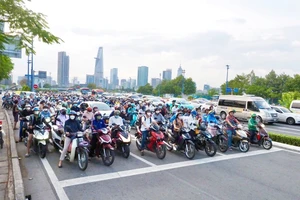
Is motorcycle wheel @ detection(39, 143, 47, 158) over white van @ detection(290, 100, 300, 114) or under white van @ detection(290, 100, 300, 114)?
under

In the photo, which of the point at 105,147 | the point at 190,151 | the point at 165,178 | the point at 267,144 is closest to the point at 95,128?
the point at 105,147

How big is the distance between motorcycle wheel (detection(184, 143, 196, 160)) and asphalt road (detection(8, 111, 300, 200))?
0.20 metres

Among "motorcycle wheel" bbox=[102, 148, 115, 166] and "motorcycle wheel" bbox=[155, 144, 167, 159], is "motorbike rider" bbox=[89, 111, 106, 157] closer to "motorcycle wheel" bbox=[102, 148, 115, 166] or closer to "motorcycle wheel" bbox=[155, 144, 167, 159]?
"motorcycle wheel" bbox=[102, 148, 115, 166]

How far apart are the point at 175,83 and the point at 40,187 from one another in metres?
65.7

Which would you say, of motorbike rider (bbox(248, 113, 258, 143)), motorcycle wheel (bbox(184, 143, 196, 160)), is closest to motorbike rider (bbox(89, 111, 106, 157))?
motorcycle wheel (bbox(184, 143, 196, 160))

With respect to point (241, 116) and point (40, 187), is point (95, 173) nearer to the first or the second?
point (40, 187)

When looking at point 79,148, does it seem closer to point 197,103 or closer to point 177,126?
point 177,126

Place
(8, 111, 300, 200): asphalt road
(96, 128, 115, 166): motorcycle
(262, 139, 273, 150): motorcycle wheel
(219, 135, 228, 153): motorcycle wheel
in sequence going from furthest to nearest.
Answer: (262, 139, 273, 150): motorcycle wheel
(219, 135, 228, 153): motorcycle wheel
(96, 128, 115, 166): motorcycle
(8, 111, 300, 200): asphalt road

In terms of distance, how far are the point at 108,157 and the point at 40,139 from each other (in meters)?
2.24

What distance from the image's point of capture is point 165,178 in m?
6.37

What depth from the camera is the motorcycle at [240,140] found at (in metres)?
9.65

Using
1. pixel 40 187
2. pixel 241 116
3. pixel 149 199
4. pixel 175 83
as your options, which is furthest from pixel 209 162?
pixel 175 83

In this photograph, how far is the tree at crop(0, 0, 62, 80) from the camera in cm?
591

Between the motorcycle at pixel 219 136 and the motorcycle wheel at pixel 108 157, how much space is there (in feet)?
14.0
